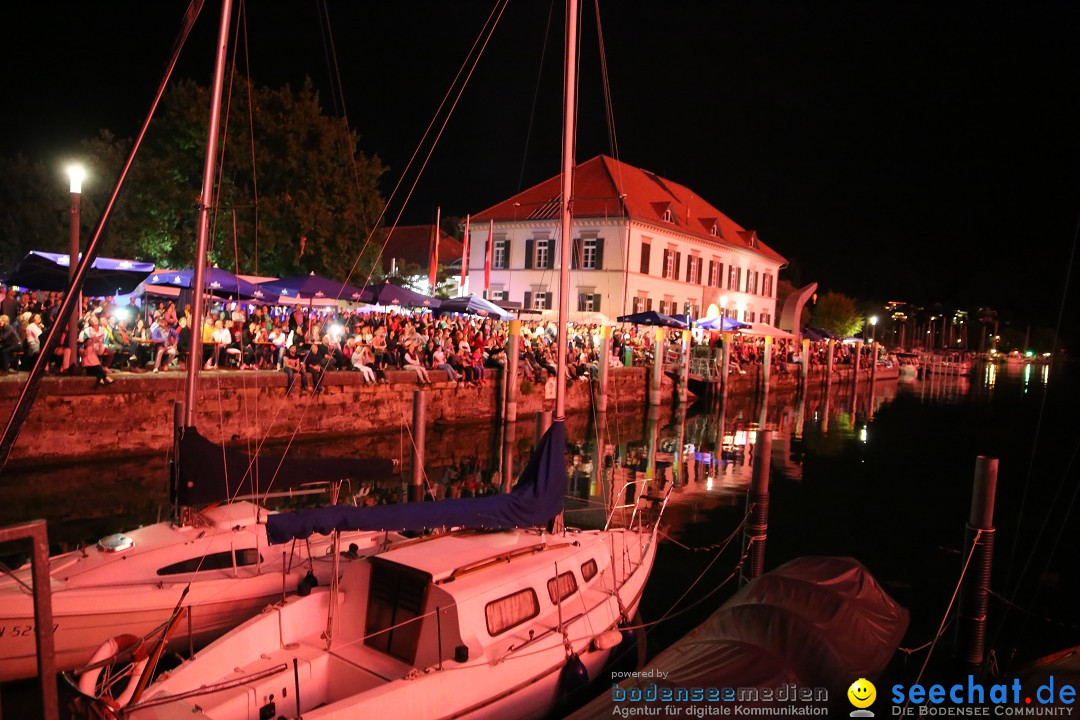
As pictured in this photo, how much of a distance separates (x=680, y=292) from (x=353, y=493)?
38.1 metres

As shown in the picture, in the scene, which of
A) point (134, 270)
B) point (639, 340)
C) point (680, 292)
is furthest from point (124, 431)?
point (680, 292)

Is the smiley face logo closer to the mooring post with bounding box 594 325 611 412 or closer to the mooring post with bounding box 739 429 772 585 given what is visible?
the mooring post with bounding box 739 429 772 585

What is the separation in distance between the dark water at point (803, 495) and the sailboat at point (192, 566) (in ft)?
13.7

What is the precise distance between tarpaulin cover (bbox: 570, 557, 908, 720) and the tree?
3257 inches

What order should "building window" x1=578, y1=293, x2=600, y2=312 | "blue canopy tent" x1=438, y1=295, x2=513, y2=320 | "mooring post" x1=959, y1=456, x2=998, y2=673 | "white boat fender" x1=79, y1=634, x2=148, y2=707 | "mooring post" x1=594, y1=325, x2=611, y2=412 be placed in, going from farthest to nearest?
1. "building window" x1=578, y1=293, x2=600, y2=312
2. "mooring post" x1=594, y1=325, x2=611, y2=412
3. "blue canopy tent" x1=438, y1=295, x2=513, y2=320
4. "mooring post" x1=959, y1=456, x2=998, y2=673
5. "white boat fender" x1=79, y1=634, x2=148, y2=707

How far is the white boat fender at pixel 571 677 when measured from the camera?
7.89 meters

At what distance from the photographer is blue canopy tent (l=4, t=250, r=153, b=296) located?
16.7m

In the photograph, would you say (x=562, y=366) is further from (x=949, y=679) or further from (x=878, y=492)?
(x=878, y=492)

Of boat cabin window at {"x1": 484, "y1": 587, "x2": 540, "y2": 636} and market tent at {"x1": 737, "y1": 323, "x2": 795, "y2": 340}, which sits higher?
market tent at {"x1": 737, "y1": 323, "x2": 795, "y2": 340}

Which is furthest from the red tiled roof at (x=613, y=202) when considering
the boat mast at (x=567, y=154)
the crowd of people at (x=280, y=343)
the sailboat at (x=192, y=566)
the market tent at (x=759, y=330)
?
the sailboat at (x=192, y=566)

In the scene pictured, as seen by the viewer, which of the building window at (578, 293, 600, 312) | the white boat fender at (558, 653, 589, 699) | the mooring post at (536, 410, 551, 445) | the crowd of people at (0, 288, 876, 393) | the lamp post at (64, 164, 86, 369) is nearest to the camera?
the white boat fender at (558, 653, 589, 699)

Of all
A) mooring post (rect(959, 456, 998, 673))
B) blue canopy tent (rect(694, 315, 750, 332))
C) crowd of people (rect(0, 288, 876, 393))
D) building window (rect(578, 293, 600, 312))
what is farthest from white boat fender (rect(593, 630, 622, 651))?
building window (rect(578, 293, 600, 312))

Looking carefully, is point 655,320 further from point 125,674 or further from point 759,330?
point 125,674

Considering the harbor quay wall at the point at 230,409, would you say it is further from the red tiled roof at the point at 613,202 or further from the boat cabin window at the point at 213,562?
the red tiled roof at the point at 613,202
